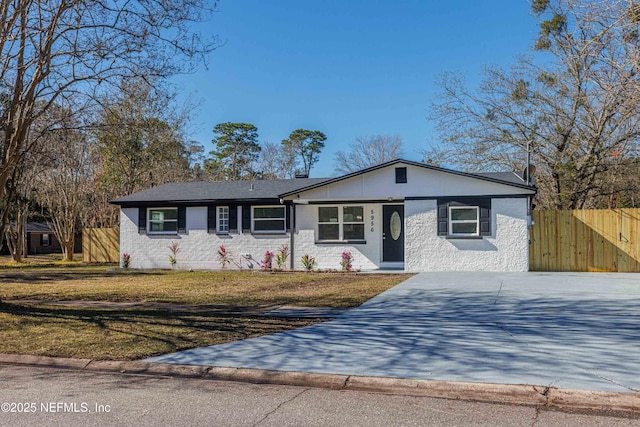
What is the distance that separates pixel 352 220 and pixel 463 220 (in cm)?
401

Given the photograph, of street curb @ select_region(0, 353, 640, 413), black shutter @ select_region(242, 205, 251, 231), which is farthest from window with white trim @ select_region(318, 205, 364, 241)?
street curb @ select_region(0, 353, 640, 413)

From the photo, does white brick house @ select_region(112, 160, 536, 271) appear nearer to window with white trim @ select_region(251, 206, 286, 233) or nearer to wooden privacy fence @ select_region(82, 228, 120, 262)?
window with white trim @ select_region(251, 206, 286, 233)

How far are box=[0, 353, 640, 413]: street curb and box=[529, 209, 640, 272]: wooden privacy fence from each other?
44.1 feet

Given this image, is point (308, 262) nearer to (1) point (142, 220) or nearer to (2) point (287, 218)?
(2) point (287, 218)

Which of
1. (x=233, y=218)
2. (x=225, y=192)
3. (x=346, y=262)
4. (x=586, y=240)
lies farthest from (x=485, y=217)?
(x=225, y=192)

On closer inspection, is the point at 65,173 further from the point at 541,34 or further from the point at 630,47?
the point at 630,47

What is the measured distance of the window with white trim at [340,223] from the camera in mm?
18922

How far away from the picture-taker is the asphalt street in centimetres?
433

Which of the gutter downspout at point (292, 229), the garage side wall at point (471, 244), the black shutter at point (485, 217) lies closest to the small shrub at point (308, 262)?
the gutter downspout at point (292, 229)

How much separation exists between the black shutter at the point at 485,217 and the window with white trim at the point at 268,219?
285 inches

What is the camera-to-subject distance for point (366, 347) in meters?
6.75

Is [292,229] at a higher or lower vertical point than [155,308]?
higher

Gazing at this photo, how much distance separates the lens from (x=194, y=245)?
2047cm

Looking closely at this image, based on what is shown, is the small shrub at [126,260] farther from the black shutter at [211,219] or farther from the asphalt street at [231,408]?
the asphalt street at [231,408]
